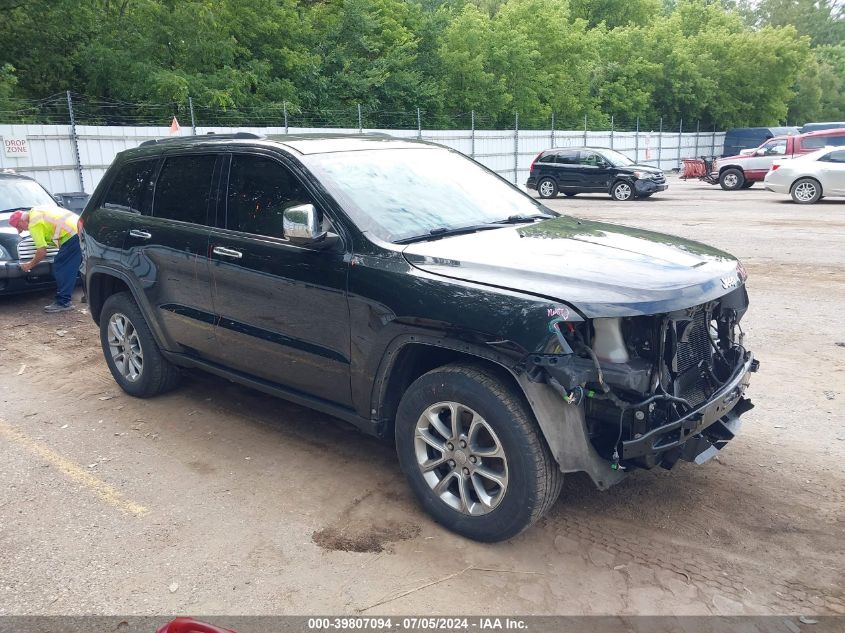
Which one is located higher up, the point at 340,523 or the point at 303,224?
the point at 303,224

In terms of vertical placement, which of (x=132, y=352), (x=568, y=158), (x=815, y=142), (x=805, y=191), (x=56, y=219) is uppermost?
(x=815, y=142)

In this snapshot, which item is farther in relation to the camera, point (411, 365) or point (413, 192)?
point (413, 192)

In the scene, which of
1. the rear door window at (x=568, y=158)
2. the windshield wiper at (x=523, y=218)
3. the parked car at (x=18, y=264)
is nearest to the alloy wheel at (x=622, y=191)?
the rear door window at (x=568, y=158)

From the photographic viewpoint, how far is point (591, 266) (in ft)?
11.3

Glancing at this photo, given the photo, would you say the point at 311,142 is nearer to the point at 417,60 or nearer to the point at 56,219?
the point at 56,219

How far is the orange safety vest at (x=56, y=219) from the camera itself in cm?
830

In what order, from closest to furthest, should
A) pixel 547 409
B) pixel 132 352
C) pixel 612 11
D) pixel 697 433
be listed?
pixel 547 409, pixel 697 433, pixel 132 352, pixel 612 11

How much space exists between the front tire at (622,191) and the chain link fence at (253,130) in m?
5.58

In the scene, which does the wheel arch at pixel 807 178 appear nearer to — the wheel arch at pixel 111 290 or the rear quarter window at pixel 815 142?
the rear quarter window at pixel 815 142

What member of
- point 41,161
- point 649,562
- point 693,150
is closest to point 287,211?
point 649,562

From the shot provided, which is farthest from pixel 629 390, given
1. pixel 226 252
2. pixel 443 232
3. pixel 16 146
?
pixel 16 146

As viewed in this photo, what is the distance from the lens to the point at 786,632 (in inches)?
113

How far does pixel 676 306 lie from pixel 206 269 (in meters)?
2.90

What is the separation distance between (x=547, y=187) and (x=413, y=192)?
20287 millimetres
